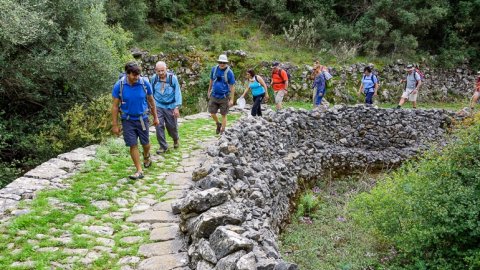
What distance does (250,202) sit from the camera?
5520 millimetres

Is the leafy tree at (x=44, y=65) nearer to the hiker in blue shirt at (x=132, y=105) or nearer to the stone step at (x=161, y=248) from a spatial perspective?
the hiker in blue shirt at (x=132, y=105)

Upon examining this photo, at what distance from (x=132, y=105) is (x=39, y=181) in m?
1.88

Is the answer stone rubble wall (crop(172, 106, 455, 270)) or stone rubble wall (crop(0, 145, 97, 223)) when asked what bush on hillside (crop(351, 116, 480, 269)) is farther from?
stone rubble wall (crop(0, 145, 97, 223))

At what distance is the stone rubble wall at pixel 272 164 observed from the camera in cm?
Answer: 388

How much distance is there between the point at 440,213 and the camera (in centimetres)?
580

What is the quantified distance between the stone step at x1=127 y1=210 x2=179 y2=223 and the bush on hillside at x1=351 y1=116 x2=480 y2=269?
12.5ft

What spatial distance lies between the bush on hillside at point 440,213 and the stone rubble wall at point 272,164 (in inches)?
83.4

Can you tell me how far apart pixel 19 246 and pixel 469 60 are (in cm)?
2211

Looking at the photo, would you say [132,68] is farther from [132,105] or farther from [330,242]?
[330,242]

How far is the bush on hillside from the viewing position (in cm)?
589

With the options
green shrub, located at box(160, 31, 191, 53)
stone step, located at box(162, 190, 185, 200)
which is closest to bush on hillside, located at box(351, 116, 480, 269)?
stone step, located at box(162, 190, 185, 200)

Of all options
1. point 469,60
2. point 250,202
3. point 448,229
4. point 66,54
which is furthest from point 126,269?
point 469,60

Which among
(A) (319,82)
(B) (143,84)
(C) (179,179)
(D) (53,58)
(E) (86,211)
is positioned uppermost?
(D) (53,58)

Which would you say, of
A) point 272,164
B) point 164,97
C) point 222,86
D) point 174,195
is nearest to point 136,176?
point 174,195
